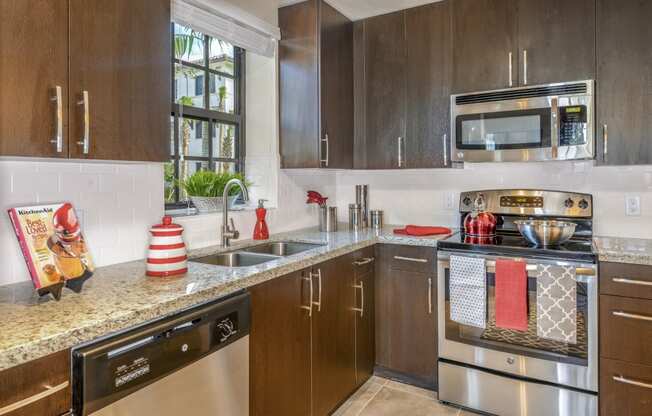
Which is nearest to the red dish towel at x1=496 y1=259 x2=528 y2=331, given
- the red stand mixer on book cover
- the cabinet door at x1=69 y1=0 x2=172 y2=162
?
the cabinet door at x1=69 y1=0 x2=172 y2=162

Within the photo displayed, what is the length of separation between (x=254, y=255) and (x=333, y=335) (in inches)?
23.2

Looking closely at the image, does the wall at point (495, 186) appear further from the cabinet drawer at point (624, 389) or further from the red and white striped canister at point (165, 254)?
the red and white striped canister at point (165, 254)

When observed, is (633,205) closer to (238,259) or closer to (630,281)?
(630,281)

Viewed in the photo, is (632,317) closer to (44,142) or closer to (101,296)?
(101,296)

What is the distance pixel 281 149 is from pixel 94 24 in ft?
4.83

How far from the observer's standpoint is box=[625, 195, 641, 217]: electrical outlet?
2.41m

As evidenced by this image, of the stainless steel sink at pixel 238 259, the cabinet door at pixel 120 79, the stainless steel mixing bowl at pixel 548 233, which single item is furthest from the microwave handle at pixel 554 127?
the cabinet door at pixel 120 79

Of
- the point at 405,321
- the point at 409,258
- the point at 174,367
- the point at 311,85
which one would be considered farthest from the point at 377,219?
the point at 174,367

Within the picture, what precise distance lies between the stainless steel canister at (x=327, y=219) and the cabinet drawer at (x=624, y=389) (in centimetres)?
167

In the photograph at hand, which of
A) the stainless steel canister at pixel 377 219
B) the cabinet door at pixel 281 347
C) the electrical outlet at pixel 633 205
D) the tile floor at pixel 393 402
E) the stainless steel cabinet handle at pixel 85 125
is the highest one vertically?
the stainless steel cabinet handle at pixel 85 125

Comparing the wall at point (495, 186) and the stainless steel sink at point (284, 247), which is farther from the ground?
the wall at point (495, 186)

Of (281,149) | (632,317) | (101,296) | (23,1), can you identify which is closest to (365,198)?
(281,149)

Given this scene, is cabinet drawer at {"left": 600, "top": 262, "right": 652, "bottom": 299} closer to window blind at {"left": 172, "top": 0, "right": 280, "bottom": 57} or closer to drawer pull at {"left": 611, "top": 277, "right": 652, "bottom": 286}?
drawer pull at {"left": 611, "top": 277, "right": 652, "bottom": 286}

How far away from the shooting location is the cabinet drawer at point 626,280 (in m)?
1.88
